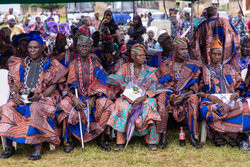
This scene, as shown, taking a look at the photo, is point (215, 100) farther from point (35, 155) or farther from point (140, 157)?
point (35, 155)

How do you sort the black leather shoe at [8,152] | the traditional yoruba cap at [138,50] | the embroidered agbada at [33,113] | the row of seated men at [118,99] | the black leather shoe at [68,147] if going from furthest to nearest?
the traditional yoruba cap at [138,50] < the black leather shoe at [68,147] < the row of seated men at [118,99] < the black leather shoe at [8,152] < the embroidered agbada at [33,113]

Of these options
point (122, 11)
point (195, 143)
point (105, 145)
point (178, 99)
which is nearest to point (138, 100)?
point (178, 99)

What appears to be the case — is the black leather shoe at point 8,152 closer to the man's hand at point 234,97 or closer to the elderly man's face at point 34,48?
the elderly man's face at point 34,48

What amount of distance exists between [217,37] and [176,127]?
2.03m

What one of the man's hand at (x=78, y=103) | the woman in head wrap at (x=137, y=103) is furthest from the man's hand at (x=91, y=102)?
the woman in head wrap at (x=137, y=103)

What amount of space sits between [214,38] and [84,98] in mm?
3035

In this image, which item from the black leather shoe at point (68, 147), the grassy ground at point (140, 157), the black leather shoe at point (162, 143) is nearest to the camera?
the grassy ground at point (140, 157)

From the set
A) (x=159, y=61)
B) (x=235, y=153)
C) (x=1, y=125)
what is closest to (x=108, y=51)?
(x=159, y=61)

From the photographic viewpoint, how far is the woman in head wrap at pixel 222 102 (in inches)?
196

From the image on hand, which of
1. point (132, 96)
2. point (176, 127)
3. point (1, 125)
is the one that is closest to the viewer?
point (1, 125)

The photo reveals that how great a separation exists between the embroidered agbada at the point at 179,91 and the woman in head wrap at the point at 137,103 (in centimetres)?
18

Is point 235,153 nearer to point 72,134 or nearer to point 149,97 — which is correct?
point 149,97

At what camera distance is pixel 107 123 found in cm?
500

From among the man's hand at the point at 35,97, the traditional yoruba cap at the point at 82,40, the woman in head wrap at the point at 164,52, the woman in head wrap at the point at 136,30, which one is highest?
the woman in head wrap at the point at 136,30
